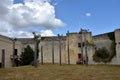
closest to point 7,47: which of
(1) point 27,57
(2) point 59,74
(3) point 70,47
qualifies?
(1) point 27,57

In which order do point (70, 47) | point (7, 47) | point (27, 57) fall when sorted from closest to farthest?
point (27, 57) < point (7, 47) < point (70, 47)

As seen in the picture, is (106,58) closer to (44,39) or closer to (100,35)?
(100,35)

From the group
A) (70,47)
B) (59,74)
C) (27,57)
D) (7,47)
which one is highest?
(7,47)

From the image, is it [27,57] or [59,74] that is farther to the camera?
[27,57]

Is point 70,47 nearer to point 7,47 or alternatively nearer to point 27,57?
point 27,57

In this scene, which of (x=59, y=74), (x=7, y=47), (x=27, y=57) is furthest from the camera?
(x=7, y=47)

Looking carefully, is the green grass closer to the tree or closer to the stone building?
the stone building

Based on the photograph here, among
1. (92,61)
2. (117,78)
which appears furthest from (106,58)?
(117,78)

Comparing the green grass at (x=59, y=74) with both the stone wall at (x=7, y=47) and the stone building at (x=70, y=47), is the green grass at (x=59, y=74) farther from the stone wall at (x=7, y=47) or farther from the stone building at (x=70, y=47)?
the stone wall at (x=7, y=47)

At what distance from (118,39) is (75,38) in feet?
45.3

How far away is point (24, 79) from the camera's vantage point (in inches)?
795

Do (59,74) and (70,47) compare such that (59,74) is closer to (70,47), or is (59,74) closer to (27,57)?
(27,57)

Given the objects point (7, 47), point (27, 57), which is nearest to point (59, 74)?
point (27, 57)

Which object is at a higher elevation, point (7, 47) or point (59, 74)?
point (7, 47)
